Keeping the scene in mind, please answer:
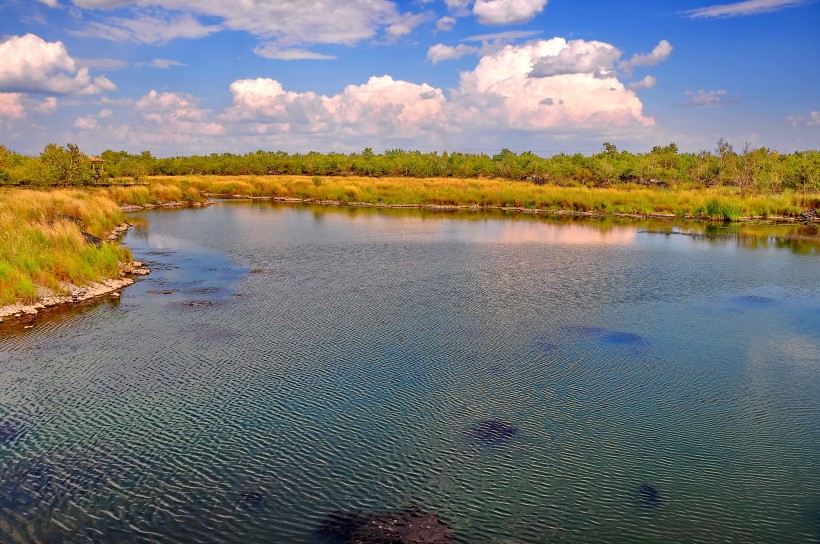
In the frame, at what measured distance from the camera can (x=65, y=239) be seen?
23438 mm

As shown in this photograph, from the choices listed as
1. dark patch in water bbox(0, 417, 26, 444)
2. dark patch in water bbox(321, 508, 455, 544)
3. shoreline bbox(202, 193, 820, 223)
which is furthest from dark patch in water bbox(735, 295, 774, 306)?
shoreline bbox(202, 193, 820, 223)

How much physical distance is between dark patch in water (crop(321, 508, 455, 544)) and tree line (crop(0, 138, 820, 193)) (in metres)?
51.2

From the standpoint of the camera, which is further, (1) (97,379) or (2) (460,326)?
(2) (460,326)

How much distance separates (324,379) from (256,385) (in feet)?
5.07

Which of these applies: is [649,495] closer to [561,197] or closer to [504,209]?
[504,209]

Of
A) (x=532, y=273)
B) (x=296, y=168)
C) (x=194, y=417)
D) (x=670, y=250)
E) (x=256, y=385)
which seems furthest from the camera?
(x=296, y=168)

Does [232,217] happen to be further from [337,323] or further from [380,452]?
[380,452]

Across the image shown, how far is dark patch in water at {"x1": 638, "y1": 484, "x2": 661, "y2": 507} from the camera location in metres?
9.09

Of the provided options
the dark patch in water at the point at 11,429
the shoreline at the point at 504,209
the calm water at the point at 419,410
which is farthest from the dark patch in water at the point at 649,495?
the shoreline at the point at 504,209

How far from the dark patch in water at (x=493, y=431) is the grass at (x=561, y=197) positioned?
4922cm

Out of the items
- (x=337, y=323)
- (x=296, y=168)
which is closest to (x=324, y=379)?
(x=337, y=323)

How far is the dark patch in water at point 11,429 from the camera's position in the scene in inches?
422

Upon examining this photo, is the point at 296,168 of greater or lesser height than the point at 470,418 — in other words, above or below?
above

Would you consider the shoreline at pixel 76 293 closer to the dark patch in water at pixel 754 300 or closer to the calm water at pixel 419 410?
the calm water at pixel 419 410
